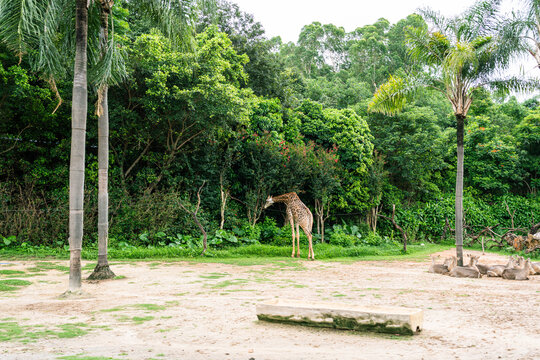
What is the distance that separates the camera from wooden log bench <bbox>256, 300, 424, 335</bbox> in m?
5.45

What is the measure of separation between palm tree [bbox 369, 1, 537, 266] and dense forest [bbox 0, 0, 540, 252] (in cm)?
50

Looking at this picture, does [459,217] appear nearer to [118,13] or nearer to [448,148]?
[118,13]

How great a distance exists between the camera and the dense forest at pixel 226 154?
597 inches

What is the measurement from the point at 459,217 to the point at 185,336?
10307 mm

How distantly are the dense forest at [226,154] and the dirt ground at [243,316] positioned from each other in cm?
467

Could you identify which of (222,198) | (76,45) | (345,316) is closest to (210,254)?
(222,198)

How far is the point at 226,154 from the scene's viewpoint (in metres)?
18.3

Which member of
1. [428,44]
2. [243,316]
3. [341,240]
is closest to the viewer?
[243,316]

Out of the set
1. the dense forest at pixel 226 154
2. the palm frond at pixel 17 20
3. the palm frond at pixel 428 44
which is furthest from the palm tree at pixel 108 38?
the palm frond at pixel 428 44

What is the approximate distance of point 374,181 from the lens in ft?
70.5

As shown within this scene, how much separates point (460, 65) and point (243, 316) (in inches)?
386

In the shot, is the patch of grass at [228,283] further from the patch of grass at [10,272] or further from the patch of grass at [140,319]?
the patch of grass at [10,272]

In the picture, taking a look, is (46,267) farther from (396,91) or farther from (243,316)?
(396,91)

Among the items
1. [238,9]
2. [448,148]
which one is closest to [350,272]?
[448,148]
